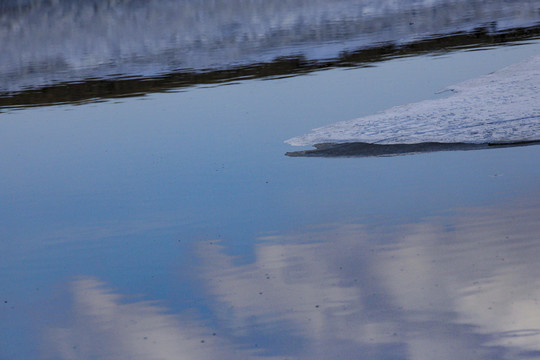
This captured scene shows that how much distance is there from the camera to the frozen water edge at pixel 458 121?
8.78 m

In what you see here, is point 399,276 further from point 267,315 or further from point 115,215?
point 115,215

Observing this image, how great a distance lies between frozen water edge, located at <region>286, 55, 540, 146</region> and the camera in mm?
8781

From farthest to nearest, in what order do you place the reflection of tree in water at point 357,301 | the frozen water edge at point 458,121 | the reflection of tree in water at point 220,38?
1. the reflection of tree in water at point 220,38
2. the frozen water edge at point 458,121
3. the reflection of tree in water at point 357,301

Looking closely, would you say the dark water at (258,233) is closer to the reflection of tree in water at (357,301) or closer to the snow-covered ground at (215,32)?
the reflection of tree in water at (357,301)

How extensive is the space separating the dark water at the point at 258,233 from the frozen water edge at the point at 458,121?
457 mm

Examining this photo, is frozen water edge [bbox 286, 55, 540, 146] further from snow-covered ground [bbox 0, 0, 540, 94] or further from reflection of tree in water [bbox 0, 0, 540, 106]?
snow-covered ground [bbox 0, 0, 540, 94]

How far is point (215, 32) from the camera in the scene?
83.2ft

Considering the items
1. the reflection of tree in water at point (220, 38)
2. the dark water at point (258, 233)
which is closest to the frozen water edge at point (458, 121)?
the dark water at point (258, 233)

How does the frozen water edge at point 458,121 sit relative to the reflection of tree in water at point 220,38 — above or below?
above

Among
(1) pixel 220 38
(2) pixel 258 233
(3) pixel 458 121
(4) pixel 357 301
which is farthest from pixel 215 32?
(4) pixel 357 301

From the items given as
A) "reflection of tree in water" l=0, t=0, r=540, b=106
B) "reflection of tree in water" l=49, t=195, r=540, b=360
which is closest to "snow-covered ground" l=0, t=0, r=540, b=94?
"reflection of tree in water" l=0, t=0, r=540, b=106

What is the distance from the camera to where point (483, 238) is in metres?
6.02

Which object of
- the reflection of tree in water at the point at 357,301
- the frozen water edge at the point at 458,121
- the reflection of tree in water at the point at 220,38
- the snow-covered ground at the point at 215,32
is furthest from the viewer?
the snow-covered ground at the point at 215,32

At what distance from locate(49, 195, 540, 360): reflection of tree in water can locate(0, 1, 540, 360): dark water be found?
0.01 m
